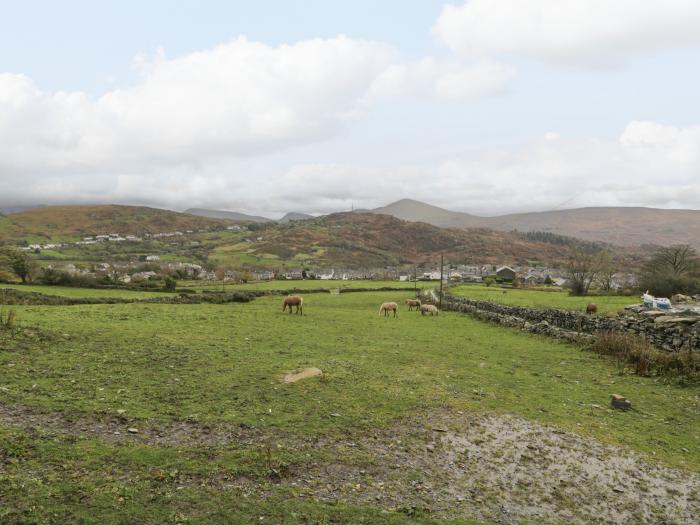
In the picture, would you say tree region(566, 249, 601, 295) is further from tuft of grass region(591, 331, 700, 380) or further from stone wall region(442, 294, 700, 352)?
tuft of grass region(591, 331, 700, 380)

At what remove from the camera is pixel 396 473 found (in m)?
8.03

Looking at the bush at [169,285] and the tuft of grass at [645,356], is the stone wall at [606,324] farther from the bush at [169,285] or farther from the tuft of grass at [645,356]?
the bush at [169,285]

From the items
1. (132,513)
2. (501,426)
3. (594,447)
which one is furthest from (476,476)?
(132,513)

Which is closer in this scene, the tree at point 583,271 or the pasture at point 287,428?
the pasture at point 287,428

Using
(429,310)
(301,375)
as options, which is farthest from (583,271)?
(301,375)

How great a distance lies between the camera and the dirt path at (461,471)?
7148 millimetres

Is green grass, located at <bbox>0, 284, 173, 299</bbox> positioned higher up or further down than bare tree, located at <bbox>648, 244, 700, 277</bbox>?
further down

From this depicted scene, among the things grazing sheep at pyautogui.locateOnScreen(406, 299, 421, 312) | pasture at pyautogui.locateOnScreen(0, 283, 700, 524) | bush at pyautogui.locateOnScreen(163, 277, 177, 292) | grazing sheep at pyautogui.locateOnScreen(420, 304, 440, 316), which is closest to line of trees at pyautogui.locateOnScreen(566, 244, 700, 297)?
grazing sheep at pyautogui.locateOnScreen(406, 299, 421, 312)

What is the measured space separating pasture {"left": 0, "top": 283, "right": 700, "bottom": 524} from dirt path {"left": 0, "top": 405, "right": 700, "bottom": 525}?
5cm

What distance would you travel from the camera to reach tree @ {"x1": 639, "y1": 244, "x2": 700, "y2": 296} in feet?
148

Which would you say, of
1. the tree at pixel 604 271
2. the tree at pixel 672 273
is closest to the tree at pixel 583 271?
the tree at pixel 604 271

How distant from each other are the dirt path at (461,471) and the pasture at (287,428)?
0.16 feet

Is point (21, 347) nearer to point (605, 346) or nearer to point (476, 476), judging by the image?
point (476, 476)

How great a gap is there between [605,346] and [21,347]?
26.0 meters
